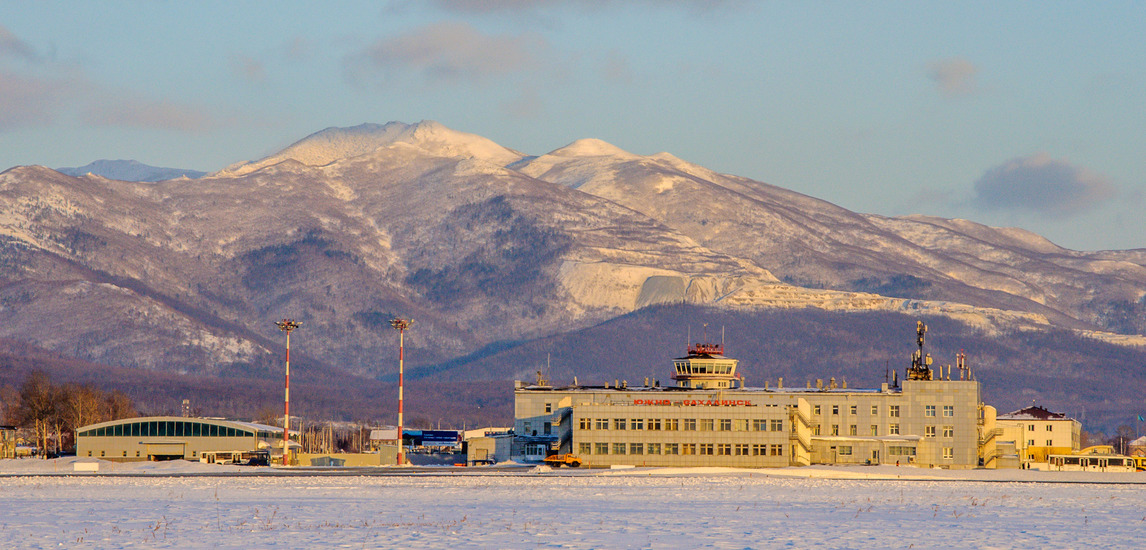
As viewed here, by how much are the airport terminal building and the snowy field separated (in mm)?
35695

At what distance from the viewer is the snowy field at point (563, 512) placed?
69.5 m

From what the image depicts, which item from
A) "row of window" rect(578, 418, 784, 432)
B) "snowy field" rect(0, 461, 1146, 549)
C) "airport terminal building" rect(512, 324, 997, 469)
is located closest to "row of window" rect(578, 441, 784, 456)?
"airport terminal building" rect(512, 324, 997, 469)

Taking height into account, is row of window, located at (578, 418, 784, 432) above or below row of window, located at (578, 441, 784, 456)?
above

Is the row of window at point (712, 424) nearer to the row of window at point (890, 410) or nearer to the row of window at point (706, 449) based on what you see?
the row of window at point (706, 449)

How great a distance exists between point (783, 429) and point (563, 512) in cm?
8560

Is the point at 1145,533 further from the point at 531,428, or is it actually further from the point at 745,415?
the point at 531,428

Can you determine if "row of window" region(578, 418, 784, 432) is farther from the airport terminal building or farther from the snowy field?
the snowy field

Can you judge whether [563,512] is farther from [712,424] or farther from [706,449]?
[712,424]

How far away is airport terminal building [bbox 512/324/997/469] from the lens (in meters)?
168

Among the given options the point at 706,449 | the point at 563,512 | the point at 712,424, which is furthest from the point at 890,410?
the point at 563,512

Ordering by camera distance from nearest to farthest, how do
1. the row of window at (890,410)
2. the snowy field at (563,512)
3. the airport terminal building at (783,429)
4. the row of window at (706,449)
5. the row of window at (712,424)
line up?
the snowy field at (563,512)
the row of window at (706,449)
the airport terminal building at (783,429)
the row of window at (712,424)
the row of window at (890,410)

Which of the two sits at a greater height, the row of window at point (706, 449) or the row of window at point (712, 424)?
the row of window at point (712, 424)

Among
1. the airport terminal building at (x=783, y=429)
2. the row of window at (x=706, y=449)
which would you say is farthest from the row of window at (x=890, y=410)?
the row of window at (x=706, y=449)

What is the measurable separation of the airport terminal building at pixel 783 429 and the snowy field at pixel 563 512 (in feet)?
117
